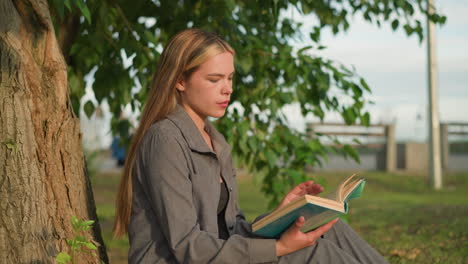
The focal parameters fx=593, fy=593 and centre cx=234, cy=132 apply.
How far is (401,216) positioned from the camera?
8234 millimetres

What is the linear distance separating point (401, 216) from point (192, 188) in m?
6.35

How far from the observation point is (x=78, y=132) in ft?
10.6

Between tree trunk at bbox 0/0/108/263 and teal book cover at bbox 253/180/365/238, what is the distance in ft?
3.88

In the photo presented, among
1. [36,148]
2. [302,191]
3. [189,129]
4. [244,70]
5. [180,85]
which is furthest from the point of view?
[244,70]

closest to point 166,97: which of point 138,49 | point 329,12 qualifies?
point 138,49

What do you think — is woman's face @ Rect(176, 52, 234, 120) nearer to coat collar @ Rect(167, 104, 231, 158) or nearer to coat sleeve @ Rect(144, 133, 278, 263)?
coat collar @ Rect(167, 104, 231, 158)

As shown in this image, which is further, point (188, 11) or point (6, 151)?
point (188, 11)

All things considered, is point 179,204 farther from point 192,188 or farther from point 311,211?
point 311,211

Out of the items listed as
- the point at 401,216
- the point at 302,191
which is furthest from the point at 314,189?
the point at 401,216

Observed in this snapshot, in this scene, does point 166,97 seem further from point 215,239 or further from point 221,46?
point 215,239

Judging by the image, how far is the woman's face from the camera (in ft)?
8.62

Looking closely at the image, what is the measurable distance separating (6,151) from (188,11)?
6.94 feet

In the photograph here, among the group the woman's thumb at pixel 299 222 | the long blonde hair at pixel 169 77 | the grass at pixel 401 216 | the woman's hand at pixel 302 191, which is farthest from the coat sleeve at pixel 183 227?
the grass at pixel 401 216

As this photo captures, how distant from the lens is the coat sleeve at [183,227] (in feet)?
7.46
